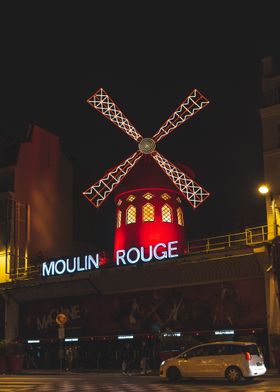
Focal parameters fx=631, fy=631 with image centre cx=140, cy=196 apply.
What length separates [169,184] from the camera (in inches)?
1383

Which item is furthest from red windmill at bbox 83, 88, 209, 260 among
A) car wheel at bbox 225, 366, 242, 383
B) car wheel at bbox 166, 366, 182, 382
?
car wheel at bbox 225, 366, 242, 383

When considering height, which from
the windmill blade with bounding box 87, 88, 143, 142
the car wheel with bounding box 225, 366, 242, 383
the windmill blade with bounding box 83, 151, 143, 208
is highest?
the windmill blade with bounding box 87, 88, 143, 142

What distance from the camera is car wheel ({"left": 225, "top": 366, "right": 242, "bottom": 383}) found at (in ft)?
64.4

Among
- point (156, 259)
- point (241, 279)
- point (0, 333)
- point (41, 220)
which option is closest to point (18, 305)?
point (0, 333)

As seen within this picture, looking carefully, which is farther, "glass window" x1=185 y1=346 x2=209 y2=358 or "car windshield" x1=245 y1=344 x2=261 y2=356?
"glass window" x1=185 y1=346 x2=209 y2=358

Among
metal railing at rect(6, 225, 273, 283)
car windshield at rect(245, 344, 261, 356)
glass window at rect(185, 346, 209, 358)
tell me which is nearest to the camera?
car windshield at rect(245, 344, 261, 356)

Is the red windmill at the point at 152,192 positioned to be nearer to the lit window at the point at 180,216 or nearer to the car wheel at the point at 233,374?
the lit window at the point at 180,216

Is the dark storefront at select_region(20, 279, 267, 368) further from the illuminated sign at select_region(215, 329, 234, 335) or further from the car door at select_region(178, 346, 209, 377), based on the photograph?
the car door at select_region(178, 346, 209, 377)

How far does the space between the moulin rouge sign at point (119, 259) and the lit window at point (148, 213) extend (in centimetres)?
275

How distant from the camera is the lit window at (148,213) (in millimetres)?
Result: 34375

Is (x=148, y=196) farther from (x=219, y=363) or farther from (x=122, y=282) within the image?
(x=219, y=363)

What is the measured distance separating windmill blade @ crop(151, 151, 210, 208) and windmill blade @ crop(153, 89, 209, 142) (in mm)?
1582

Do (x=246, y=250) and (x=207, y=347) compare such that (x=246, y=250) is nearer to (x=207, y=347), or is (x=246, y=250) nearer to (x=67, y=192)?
(x=207, y=347)

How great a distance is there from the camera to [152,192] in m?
34.7
